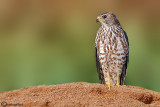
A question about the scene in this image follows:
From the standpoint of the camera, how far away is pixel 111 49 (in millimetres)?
7336

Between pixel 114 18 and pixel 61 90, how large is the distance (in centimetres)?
267

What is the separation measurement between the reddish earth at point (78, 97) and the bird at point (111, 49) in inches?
52.9

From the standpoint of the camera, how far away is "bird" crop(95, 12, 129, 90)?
736cm

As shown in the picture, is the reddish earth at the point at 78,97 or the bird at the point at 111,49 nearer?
the reddish earth at the point at 78,97

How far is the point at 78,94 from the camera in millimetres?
5520

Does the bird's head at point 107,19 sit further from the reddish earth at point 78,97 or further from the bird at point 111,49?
the reddish earth at point 78,97

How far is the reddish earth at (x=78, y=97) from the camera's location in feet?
16.6

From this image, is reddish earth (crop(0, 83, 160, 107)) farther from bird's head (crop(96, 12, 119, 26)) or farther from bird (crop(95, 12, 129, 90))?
bird's head (crop(96, 12, 119, 26))

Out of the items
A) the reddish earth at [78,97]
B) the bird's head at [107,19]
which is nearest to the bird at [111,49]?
the bird's head at [107,19]

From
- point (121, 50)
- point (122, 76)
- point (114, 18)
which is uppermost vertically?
point (114, 18)

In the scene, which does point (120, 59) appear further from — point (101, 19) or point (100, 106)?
point (100, 106)

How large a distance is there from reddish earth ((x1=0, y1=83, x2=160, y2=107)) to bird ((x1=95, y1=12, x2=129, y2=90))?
1.34m

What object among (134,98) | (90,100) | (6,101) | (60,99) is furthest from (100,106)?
(6,101)

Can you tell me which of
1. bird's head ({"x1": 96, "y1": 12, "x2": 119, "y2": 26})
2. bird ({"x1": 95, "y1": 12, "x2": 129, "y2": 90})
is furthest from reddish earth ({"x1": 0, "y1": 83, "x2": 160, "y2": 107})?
bird's head ({"x1": 96, "y1": 12, "x2": 119, "y2": 26})
